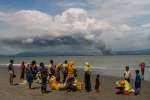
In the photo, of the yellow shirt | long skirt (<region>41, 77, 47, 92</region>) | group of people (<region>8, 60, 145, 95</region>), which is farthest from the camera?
the yellow shirt

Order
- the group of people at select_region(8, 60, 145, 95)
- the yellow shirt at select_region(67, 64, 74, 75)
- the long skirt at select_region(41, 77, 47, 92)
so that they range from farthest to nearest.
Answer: the yellow shirt at select_region(67, 64, 74, 75) → the group of people at select_region(8, 60, 145, 95) → the long skirt at select_region(41, 77, 47, 92)

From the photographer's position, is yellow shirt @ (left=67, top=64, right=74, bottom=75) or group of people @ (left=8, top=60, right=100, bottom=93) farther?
yellow shirt @ (left=67, top=64, right=74, bottom=75)

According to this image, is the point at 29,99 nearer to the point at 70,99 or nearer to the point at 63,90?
the point at 70,99

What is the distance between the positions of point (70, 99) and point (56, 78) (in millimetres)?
4831

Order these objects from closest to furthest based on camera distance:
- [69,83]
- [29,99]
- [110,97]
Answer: [29,99]
[110,97]
[69,83]

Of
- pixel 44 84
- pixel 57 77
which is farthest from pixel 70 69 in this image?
pixel 57 77

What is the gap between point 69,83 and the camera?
23188 millimetres

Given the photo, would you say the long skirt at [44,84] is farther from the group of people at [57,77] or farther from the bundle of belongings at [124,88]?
the bundle of belongings at [124,88]

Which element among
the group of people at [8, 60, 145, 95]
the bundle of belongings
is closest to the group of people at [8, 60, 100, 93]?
the group of people at [8, 60, 145, 95]

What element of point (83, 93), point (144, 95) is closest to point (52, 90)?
point (83, 93)

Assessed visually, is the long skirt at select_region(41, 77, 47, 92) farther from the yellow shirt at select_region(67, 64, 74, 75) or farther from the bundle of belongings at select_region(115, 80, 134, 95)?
the bundle of belongings at select_region(115, 80, 134, 95)

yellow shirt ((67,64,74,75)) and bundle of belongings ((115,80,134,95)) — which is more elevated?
yellow shirt ((67,64,74,75))

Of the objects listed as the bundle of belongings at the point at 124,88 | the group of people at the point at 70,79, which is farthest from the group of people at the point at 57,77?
the bundle of belongings at the point at 124,88

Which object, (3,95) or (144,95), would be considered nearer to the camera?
(3,95)
